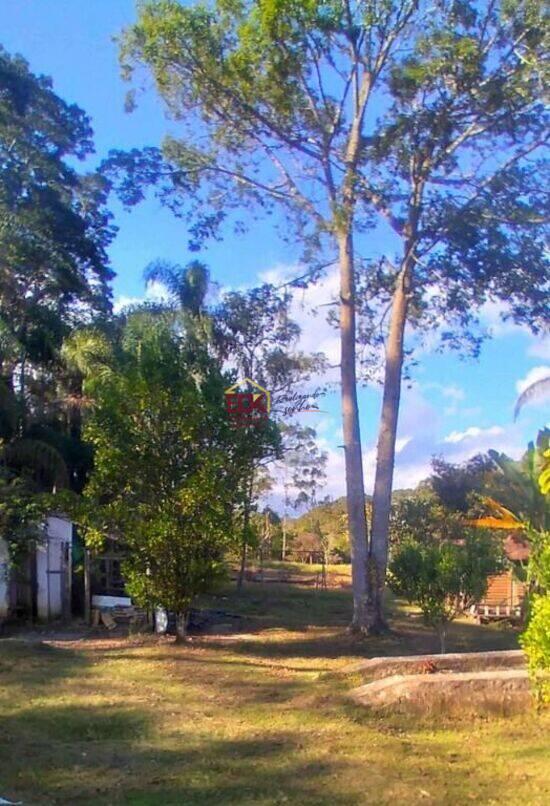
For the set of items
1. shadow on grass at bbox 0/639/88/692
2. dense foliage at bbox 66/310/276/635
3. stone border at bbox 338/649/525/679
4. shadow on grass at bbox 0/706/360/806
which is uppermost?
dense foliage at bbox 66/310/276/635

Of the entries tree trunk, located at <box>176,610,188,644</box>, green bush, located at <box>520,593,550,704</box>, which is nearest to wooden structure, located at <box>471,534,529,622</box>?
tree trunk, located at <box>176,610,188,644</box>

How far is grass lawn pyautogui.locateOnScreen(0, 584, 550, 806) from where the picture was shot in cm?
632

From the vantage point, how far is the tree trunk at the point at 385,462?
53.6 ft

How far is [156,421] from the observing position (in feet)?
43.1

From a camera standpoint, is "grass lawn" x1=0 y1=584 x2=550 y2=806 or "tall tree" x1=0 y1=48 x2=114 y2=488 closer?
"grass lawn" x1=0 y1=584 x2=550 y2=806

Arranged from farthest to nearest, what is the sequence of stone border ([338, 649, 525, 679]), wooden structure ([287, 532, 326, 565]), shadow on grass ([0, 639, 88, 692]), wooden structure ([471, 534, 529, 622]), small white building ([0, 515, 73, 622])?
wooden structure ([287, 532, 326, 565]), wooden structure ([471, 534, 529, 622]), small white building ([0, 515, 73, 622]), shadow on grass ([0, 639, 88, 692]), stone border ([338, 649, 525, 679])

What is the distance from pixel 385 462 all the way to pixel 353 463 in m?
0.64

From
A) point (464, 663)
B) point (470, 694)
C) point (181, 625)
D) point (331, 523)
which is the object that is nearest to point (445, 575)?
point (464, 663)

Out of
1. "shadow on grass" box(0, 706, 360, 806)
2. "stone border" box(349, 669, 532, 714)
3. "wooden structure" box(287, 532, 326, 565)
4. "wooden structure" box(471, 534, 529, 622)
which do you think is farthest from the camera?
"wooden structure" box(287, 532, 326, 565)

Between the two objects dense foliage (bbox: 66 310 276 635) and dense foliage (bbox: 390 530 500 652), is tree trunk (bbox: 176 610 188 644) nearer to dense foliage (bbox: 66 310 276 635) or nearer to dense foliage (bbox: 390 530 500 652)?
dense foliage (bbox: 66 310 276 635)

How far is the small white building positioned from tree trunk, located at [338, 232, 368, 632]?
568 centimetres

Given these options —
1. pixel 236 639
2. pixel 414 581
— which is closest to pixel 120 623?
pixel 236 639

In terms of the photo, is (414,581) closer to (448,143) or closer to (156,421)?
(156,421)

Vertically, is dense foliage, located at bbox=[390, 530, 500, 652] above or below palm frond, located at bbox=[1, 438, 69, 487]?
below
